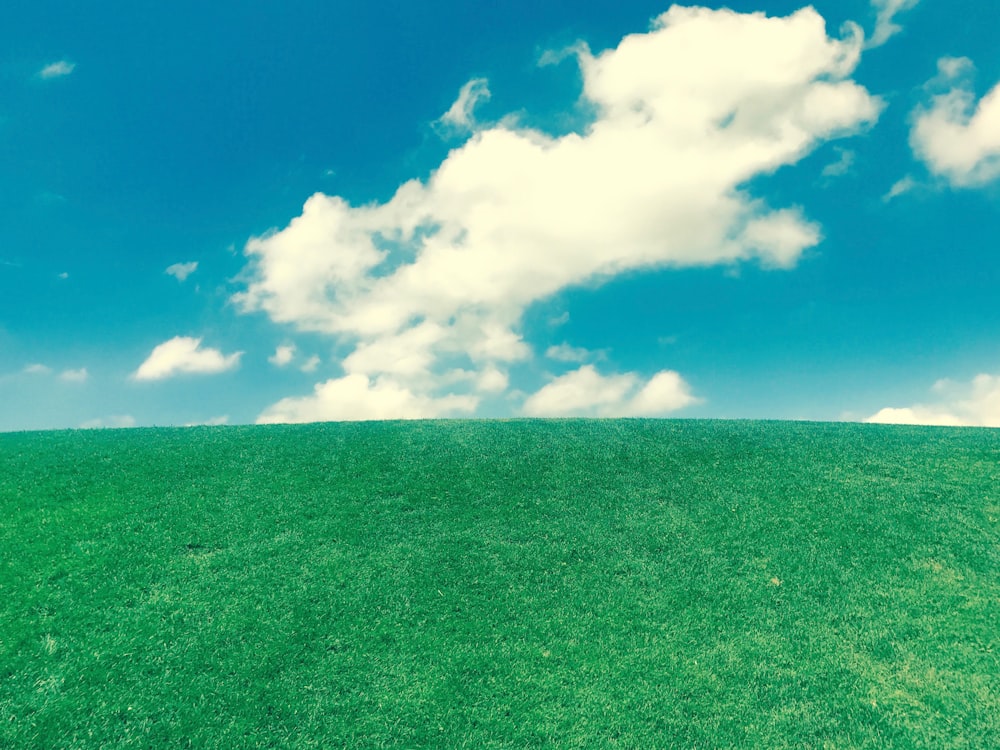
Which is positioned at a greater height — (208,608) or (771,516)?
(771,516)

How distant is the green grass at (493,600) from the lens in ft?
27.6

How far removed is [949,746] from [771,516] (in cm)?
592

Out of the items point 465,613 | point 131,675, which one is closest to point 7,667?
point 131,675

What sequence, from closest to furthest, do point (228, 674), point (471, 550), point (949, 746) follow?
point (949, 746) → point (228, 674) → point (471, 550)

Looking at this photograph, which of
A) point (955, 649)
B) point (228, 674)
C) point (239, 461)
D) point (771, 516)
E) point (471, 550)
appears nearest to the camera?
point (228, 674)

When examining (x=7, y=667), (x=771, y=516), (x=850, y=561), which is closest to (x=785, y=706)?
(x=850, y=561)

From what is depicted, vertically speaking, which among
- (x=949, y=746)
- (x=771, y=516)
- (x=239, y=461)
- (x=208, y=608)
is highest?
(x=239, y=461)

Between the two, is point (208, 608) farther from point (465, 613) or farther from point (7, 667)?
point (465, 613)

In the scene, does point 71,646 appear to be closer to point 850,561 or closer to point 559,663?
point 559,663

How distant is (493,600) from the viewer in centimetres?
1075

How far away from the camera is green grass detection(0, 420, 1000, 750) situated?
8.42 m

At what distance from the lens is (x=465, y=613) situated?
34.1 feet

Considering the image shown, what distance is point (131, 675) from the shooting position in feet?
28.9

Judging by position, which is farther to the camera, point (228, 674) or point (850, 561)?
point (850, 561)
